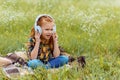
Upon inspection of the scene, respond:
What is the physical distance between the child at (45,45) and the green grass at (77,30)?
501 millimetres

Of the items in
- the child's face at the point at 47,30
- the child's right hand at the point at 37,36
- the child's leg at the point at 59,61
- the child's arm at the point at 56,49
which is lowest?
the child's leg at the point at 59,61

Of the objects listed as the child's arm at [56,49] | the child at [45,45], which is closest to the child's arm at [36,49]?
the child at [45,45]

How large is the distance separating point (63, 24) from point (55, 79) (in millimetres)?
4085

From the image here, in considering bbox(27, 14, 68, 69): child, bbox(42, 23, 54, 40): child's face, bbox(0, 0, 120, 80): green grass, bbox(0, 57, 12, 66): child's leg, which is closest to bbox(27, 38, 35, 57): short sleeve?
bbox(27, 14, 68, 69): child

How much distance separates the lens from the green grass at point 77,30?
6.08 metres

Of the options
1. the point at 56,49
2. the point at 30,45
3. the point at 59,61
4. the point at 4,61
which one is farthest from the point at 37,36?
the point at 4,61

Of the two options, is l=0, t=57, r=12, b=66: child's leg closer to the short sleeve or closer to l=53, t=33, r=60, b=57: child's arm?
the short sleeve

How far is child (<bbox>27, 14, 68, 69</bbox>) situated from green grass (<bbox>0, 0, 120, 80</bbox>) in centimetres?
50

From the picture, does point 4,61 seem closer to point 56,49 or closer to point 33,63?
point 33,63

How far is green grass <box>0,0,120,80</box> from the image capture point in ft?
19.9

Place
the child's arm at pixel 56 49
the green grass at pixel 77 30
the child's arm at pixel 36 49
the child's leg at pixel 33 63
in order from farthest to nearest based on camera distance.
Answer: the child's arm at pixel 56 49 < the child's arm at pixel 36 49 < the child's leg at pixel 33 63 < the green grass at pixel 77 30

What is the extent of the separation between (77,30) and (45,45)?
84.4 inches

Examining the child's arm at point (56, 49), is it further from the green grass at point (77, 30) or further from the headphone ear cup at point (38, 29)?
the green grass at point (77, 30)

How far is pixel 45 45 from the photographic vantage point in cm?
745
